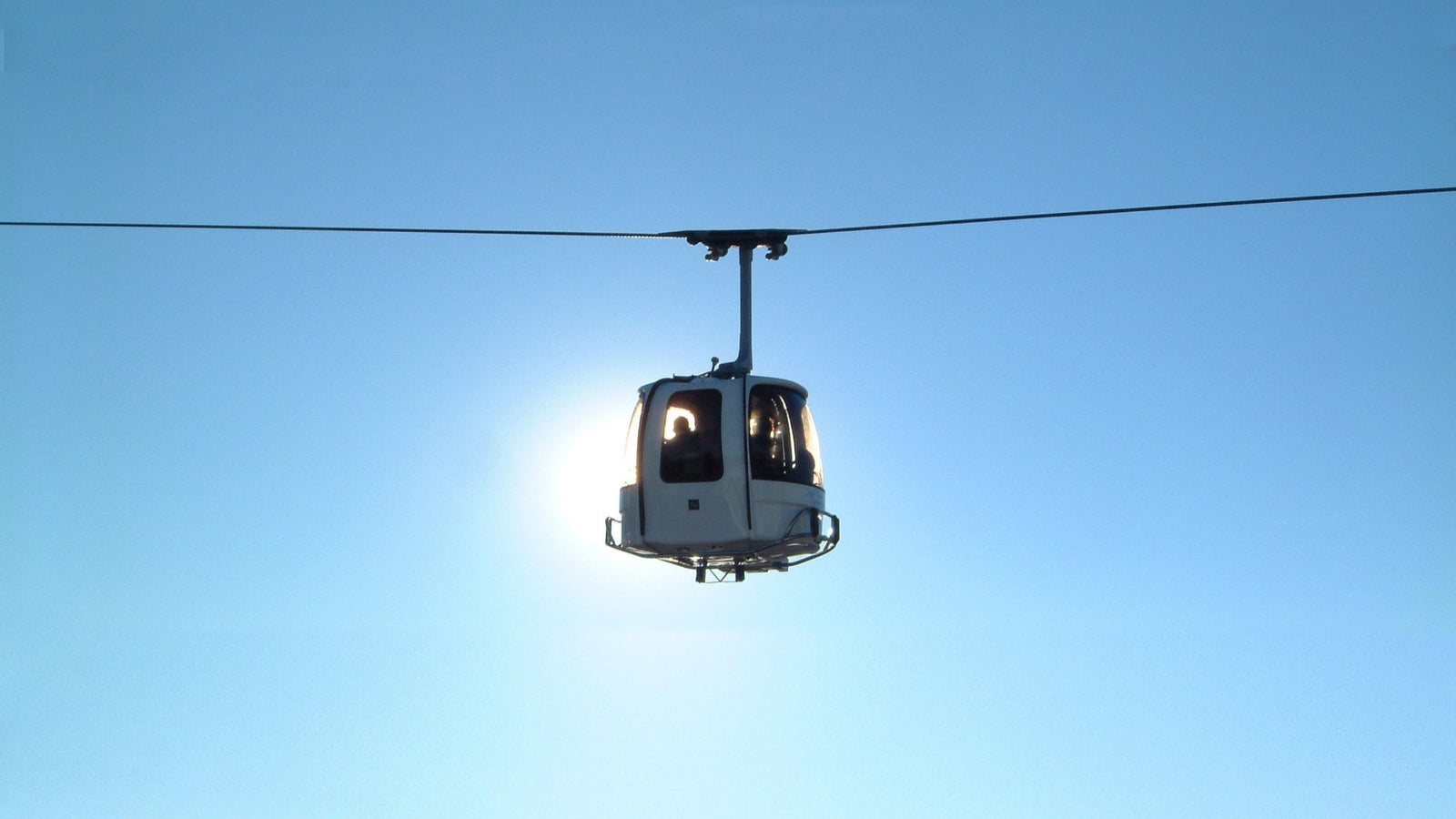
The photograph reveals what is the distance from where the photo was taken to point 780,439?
692 inches

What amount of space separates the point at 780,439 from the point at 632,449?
1642mm

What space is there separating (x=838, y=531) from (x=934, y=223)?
3435mm

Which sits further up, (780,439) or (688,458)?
(780,439)

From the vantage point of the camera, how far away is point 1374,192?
15.0 meters

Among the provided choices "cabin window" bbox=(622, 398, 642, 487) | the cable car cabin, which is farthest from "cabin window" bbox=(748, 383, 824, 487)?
"cabin window" bbox=(622, 398, 642, 487)

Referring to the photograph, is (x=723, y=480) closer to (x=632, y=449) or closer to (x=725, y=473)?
(x=725, y=473)

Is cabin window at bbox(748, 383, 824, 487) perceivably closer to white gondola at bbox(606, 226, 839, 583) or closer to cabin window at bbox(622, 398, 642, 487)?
white gondola at bbox(606, 226, 839, 583)

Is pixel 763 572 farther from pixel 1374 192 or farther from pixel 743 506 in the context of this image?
pixel 1374 192

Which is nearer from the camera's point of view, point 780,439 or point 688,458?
point 688,458

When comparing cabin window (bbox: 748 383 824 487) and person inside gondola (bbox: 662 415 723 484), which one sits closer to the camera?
person inside gondola (bbox: 662 415 723 484)

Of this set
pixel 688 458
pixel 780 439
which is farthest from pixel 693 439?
pixel 780 439

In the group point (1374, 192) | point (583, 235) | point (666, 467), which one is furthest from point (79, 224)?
point (1374, 192)

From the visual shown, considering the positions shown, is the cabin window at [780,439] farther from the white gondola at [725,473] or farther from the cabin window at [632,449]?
the cabin window at [632,449]

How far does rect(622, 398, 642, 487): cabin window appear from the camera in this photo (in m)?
17.8
